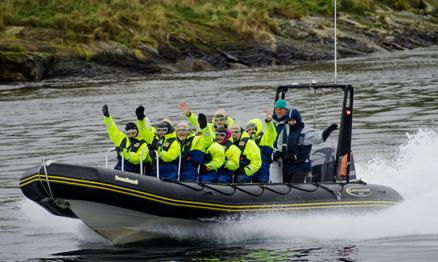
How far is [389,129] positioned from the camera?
2445cm

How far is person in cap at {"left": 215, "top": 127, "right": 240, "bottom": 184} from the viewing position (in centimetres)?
1384

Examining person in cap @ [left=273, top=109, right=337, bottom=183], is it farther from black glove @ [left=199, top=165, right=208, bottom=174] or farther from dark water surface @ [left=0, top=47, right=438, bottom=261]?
black glove @ [left=199, top=165, right=208, bottom=174]

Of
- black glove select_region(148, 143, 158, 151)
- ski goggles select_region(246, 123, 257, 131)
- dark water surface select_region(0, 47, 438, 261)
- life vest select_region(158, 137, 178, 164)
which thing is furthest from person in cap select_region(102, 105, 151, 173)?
ski goggles select_region(246, 123, 257, 131)

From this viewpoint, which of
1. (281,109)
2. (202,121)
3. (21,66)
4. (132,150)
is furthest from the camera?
(21,66)

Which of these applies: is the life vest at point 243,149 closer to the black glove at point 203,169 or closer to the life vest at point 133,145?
the black glove at point 203,169

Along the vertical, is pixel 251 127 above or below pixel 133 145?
above

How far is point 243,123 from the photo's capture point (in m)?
15.3

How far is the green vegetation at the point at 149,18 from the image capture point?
148 feet

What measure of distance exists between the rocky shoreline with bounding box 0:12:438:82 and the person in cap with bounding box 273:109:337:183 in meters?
28.1

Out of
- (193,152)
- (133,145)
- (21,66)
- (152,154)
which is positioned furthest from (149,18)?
(193,152)

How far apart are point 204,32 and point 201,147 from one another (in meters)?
33.8

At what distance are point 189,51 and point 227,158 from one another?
31593 millimetres

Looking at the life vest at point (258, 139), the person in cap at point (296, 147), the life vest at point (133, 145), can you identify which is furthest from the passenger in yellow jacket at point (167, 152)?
the person in cap at point (296, 147)

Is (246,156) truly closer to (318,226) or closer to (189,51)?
(318,226)
